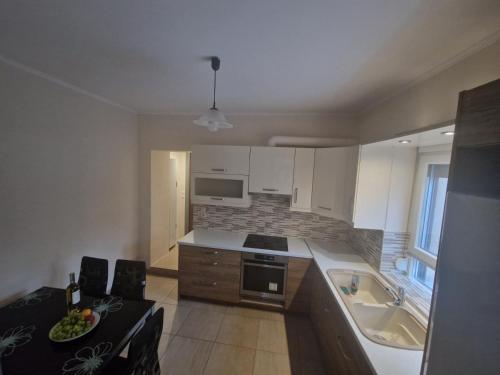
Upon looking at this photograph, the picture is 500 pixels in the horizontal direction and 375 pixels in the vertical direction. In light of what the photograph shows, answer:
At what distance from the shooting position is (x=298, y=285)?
2.43m

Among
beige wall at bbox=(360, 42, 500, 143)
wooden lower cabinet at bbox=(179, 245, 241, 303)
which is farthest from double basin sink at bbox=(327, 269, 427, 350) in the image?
beige wall at bbox=(360, 42, 500, 143)

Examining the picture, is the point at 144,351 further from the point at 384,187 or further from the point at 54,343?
the point at 384,187

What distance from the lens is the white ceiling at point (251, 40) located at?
978 mm

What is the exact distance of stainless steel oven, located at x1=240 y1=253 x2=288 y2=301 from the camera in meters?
2.42

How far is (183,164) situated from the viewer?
443 cm

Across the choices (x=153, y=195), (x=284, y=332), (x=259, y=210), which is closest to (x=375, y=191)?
(x=259, y=210)

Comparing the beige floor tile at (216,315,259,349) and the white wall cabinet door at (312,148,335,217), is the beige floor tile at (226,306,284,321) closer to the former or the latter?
the beige floor tile at (216,315,259,349)

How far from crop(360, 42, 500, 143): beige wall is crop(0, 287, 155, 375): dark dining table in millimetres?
2234

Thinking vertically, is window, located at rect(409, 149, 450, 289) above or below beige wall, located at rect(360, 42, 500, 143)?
below

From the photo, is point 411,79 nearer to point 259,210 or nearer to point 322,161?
point 322,161

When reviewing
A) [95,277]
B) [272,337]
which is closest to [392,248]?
[272,337]

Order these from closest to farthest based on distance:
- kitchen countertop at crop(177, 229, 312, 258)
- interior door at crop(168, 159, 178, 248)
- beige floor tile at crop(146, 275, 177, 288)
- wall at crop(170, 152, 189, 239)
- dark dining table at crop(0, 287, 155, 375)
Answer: dark dining table at crop(0, 287, 155, 375)
kitchen countertop at crop(177, 229, 312, 258)
beige floor tile at crop(146, 275, 177, 288)
interior door at crop(168, 159, 178, 248)
wall at crop(170, 152, 189, 239)

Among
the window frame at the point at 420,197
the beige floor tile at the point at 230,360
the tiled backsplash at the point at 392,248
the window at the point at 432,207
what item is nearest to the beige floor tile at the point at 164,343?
the beige floor tile at the point at 230,360

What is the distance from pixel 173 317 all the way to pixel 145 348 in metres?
1.42
